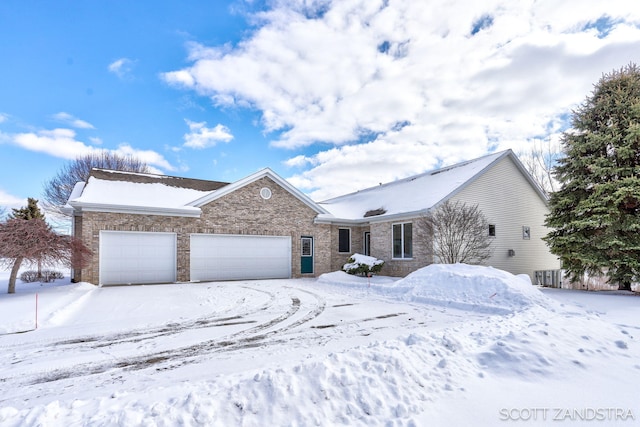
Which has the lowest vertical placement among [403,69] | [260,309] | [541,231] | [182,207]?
[260,309]

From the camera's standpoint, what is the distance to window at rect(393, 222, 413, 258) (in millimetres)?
16859

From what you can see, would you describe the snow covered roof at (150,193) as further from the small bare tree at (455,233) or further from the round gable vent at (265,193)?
the small bare tree at (455,233)

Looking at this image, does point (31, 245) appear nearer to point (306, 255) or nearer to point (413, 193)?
point (306, 255)

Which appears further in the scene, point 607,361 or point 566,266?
point 566,266

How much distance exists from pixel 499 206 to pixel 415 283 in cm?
918

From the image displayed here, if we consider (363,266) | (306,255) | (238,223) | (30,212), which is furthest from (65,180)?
(363,266)

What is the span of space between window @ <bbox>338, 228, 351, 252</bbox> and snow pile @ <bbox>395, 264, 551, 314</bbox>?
839 cm

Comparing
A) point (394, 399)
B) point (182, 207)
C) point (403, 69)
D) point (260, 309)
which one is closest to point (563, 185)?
point (403, 69)

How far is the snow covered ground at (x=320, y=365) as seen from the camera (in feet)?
10.8

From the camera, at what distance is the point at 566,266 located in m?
13.6

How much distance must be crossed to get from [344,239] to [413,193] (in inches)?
191

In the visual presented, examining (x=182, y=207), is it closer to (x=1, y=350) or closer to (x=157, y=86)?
(x=157, y=86)

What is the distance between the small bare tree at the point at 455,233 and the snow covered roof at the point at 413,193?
0.64 meters

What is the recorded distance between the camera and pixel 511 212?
18.0 m
